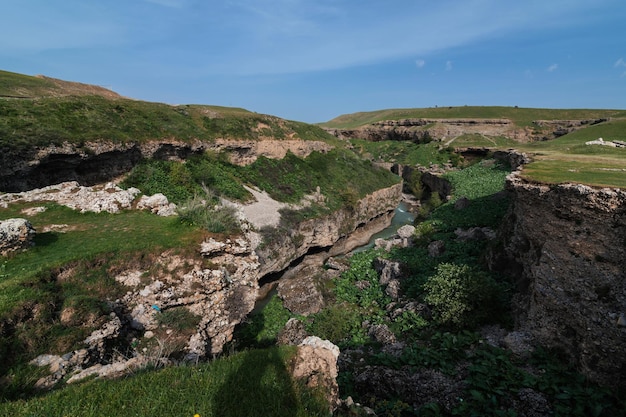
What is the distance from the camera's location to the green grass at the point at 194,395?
4945 millimetres

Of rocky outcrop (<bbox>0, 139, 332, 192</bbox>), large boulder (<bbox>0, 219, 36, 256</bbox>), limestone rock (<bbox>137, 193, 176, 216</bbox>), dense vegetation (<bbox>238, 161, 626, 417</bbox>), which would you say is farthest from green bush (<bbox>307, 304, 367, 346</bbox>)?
rocky outcrop (<bbox>0, 139, 332, 192</bbox>)

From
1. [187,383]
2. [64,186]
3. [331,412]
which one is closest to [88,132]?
[64,186]

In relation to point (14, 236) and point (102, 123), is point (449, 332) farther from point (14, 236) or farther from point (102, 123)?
point (102, 123)

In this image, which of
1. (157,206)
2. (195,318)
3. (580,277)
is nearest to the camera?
(195,318)

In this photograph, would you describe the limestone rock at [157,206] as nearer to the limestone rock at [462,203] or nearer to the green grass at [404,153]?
the limestone rock at [462,203]

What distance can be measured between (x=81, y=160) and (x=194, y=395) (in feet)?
64.9

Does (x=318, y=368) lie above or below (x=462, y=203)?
above

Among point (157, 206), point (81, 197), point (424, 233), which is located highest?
point (81, 197)

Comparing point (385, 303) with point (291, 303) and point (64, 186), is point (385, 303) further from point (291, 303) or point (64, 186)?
point (64, 186)

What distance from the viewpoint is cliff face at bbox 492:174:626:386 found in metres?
10.0

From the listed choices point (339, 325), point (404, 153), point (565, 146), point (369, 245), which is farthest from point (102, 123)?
point (404, 153)

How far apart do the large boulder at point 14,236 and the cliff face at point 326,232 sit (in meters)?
13.8

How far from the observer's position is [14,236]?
31.7ft

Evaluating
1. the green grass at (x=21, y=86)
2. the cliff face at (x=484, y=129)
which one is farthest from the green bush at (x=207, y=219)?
the cliff face at (x=484, y=129)
